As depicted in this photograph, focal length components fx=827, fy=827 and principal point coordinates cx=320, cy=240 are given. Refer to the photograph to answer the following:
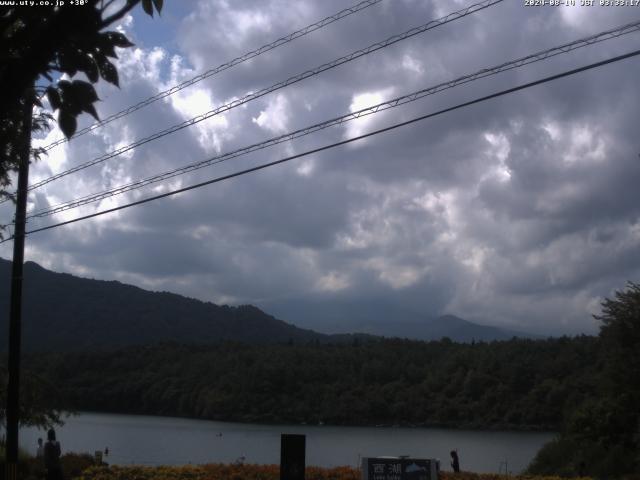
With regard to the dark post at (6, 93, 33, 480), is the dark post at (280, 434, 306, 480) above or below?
below

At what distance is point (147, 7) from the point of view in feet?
17.2

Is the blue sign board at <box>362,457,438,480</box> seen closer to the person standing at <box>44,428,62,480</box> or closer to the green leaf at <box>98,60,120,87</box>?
the person standing at <box>44,428,62,480</box>

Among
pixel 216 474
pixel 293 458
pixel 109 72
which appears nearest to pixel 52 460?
pixel 216 474

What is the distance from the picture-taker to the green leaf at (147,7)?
5.21 m

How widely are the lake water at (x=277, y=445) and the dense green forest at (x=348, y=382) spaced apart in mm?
5329

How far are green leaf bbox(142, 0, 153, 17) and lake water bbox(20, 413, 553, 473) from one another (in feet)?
109

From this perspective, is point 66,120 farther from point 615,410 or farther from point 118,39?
point 615,410

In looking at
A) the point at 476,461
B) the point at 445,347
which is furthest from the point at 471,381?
the point at 476,461

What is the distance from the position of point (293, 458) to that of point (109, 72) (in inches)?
429

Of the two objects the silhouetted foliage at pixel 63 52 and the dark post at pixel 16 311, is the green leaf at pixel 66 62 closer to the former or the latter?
the silhouetted foliage at pixel 63 52

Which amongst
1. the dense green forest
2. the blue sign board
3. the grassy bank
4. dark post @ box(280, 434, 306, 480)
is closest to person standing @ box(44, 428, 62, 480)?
the grassy bank

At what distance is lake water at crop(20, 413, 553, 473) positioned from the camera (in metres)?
45.6

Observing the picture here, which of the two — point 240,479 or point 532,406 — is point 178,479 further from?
point 532,406

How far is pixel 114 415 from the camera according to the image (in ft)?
365
